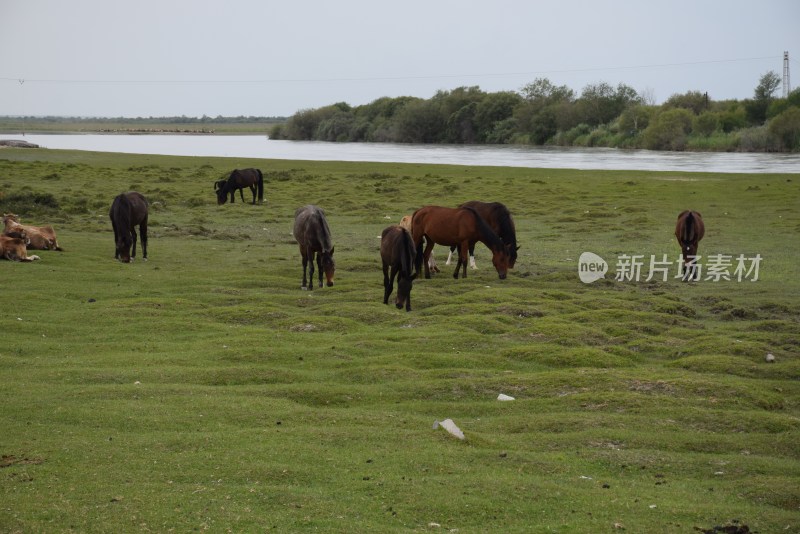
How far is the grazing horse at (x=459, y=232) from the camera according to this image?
18.5m

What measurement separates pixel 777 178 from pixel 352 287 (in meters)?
32.3

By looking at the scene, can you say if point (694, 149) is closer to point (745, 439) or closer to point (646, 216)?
point (646, 216)

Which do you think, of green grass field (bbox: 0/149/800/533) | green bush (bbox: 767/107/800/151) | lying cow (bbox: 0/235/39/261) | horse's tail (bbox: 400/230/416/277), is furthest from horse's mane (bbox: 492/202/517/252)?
green bush (bbox: 767/107/800/151)

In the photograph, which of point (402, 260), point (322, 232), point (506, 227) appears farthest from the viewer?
point (506, 227)

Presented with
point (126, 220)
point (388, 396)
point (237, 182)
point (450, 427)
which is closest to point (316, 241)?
point (126, 220)

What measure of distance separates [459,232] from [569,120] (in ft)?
310

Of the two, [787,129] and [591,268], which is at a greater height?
[787,129]

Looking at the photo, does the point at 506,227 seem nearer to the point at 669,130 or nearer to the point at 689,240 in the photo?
the point at 689,240

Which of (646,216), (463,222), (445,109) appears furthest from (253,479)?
(445,109)

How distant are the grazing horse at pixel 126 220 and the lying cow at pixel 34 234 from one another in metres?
1.61

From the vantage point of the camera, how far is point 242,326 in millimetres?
13852

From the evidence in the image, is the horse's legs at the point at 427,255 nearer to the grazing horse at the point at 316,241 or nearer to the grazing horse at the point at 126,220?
the grazing horse at the point at 316,241

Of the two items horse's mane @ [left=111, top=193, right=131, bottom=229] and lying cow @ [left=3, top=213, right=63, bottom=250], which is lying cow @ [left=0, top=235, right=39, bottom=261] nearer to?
lying cow @ [left=3, top=213, right=63, bottom=250]

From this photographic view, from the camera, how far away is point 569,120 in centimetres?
10938
